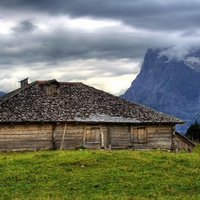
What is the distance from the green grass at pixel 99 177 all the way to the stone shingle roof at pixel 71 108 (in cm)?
1144

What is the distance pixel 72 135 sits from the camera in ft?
119

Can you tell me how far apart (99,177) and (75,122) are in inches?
667

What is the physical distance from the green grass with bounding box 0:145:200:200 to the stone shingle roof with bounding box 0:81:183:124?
1144 cm

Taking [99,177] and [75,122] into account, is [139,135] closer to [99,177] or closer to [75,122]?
[75,122]

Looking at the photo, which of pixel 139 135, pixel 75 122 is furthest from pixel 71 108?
pixel 139 135

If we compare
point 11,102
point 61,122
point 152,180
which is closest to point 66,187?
point 152,180

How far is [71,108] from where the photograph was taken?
123 feet

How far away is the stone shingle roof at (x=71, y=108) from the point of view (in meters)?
35.0

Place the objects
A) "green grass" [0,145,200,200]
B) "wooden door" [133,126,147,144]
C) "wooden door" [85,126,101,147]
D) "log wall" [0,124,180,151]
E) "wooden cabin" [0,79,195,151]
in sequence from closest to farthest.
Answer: "green grass" [0,145,200,200] < "log wall" [0,124,180,151] < "wooden cabin" [0,79,195,151] < "wooden door" [85,126,101,147] < "wooden door" [133,126,147,144]

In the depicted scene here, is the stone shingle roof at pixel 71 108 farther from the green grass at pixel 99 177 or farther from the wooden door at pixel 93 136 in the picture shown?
the green grass at pixel 99 177

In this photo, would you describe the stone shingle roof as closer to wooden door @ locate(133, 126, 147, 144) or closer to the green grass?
wooden door @ locate(133, 126, 147, 144)

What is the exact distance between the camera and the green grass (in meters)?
16.4

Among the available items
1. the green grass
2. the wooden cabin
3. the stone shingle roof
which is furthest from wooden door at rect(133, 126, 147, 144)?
the green grass

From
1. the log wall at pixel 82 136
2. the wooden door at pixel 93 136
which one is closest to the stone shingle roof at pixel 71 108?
the log wall at pixel 82 136
